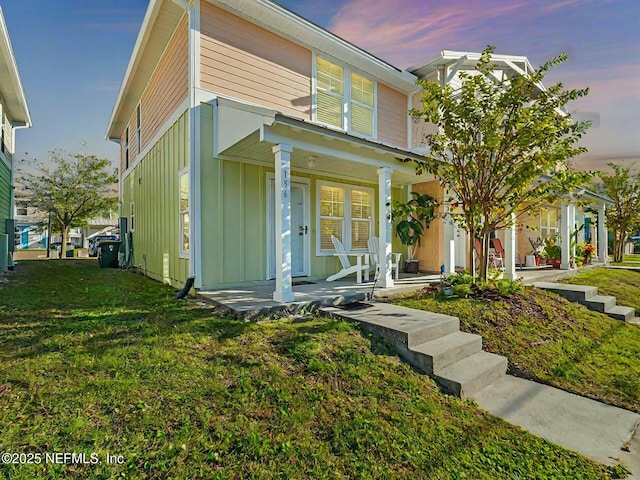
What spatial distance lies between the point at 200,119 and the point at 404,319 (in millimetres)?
4545

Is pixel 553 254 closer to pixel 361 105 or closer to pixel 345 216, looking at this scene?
pixel 345 216

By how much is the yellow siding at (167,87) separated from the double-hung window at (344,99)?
2.74 metres

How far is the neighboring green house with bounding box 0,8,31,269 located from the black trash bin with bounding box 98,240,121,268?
2260 mm

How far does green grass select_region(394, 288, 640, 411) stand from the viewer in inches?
138

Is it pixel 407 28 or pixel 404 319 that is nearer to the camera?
pixel 404 319

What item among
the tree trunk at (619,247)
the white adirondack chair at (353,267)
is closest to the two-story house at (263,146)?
the white adirondack chair at (353,267)

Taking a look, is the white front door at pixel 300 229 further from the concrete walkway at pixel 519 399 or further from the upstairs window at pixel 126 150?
the upstairs window at pixel 126 150

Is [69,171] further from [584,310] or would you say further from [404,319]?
[584,310]

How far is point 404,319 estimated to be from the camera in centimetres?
402

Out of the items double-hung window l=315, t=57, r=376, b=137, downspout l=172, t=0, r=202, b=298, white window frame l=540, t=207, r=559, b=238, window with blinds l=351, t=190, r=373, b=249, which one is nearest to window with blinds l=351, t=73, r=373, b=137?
double-hung window l=315, t=57, r=376, b=137

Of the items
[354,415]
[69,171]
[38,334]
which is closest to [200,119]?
[38,334]

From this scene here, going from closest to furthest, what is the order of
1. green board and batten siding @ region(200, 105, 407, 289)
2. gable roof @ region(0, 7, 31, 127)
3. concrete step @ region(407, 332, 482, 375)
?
concrete step @ region(407, 332, 482, 375), green board and batten siding @ region(200, 105, 407, 289), gable roof @ region(0, 7, 31, 127)

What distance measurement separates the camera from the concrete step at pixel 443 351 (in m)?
3.21

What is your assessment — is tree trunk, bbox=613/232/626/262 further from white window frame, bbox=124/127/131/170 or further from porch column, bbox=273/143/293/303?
white window frame, bbox=124/127/131/170
